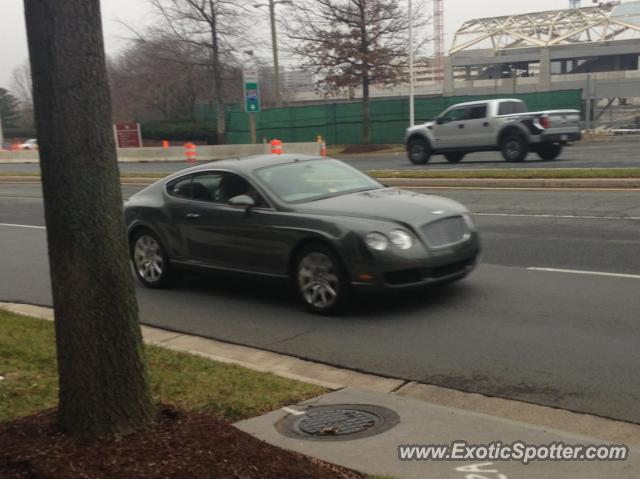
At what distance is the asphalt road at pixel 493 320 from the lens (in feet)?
18.0

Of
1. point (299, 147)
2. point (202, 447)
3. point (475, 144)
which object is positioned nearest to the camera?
point (202, 447)

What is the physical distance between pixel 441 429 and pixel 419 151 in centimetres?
2107

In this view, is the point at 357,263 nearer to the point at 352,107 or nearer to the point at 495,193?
the point at 495,193

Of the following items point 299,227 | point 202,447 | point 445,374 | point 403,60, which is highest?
point 403,60

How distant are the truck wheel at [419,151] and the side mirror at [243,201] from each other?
17276 millimetres

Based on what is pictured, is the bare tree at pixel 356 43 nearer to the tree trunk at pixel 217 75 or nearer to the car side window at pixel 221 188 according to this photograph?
the tree trunk at pixel 217 75

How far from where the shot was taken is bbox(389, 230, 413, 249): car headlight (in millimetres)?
7145

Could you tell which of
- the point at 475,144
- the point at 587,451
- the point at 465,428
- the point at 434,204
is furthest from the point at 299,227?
the point at 475,144

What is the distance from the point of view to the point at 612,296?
7.51 metres

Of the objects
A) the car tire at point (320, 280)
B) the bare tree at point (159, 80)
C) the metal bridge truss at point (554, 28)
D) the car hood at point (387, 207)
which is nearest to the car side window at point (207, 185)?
the car hood at point (387, 207)

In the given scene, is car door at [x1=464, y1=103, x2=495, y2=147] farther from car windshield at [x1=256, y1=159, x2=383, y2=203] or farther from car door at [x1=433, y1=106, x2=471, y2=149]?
car windshield at [x1=256, y1=159, x2=383, y2=203]

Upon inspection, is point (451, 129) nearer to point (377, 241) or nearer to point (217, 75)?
point (377, 241)

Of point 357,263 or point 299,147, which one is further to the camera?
point 299,147

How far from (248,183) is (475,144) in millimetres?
16475
